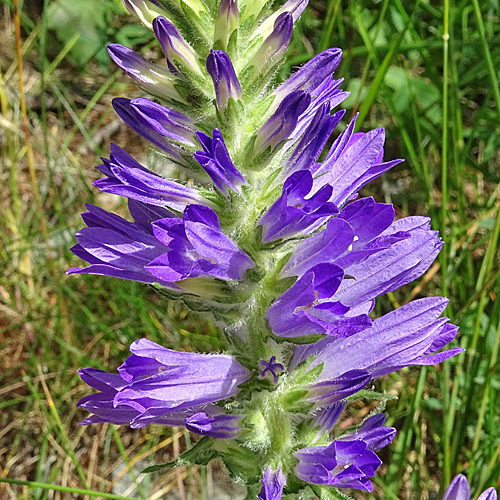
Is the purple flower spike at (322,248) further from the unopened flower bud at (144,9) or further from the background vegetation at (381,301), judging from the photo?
the background vegetation at (381,301)

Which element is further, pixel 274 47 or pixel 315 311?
pixel 274 47

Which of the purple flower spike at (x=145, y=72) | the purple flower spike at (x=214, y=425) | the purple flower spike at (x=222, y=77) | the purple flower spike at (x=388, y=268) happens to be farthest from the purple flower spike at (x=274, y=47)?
the purple flower spike at (x=214, y=425)

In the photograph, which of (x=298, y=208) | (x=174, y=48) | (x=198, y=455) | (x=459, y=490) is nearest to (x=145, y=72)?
(x=174, y=48)

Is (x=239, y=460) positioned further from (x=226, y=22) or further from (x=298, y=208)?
(x=226, y=22)

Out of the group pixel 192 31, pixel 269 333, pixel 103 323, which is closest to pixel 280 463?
pixel 269 333

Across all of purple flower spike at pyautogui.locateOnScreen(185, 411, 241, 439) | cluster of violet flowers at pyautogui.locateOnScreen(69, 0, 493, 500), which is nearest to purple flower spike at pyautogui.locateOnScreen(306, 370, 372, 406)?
cluster of violet flowers at pyautogui.locateOnScreen(69, 0, 493, 500)

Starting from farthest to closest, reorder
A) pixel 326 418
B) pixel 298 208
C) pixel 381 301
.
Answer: pixel 381 301 < pixel 326 418 < pixel 298 208
